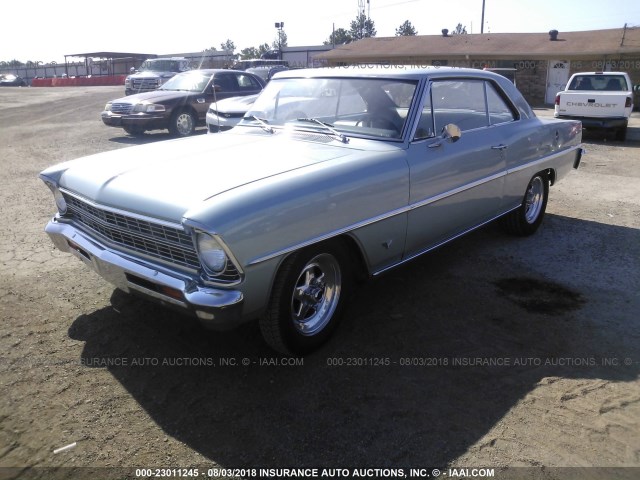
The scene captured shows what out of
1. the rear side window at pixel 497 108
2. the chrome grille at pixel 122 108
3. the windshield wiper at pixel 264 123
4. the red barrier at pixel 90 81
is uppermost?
the red barrier at pixel 90 81

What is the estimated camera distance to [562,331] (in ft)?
12.1

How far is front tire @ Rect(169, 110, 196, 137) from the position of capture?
39.7 feet

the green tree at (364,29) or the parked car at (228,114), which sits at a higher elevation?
the green tree at (364,29)

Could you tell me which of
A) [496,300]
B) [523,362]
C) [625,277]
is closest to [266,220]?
[523,362]

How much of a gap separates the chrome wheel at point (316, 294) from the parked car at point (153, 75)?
15364 mm

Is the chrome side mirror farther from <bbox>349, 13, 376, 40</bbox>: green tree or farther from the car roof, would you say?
<bbox>349, 13, 376, 40</bbox>: green tree

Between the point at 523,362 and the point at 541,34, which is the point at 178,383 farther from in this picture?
the point at 541,34

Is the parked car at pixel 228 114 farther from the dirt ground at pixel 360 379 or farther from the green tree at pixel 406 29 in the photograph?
the green tree at pixel 406 29

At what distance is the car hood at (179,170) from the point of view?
2.91m

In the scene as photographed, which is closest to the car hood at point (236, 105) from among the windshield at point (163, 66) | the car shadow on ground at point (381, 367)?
the car shadow on ground at point (381, 367)

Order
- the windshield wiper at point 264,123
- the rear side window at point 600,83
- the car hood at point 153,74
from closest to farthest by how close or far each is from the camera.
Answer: the windshield wiper at point 264,123, the rear side window at point 600,83, the car hood at point 153,74

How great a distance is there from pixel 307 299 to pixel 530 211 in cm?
346

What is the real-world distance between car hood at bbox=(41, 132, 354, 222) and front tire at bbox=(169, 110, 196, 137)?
8441 mm

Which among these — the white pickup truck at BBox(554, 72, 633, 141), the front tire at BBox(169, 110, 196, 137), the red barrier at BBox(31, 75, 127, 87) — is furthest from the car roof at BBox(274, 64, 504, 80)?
the red barrier at BBox(31, 75, 127, 87)
